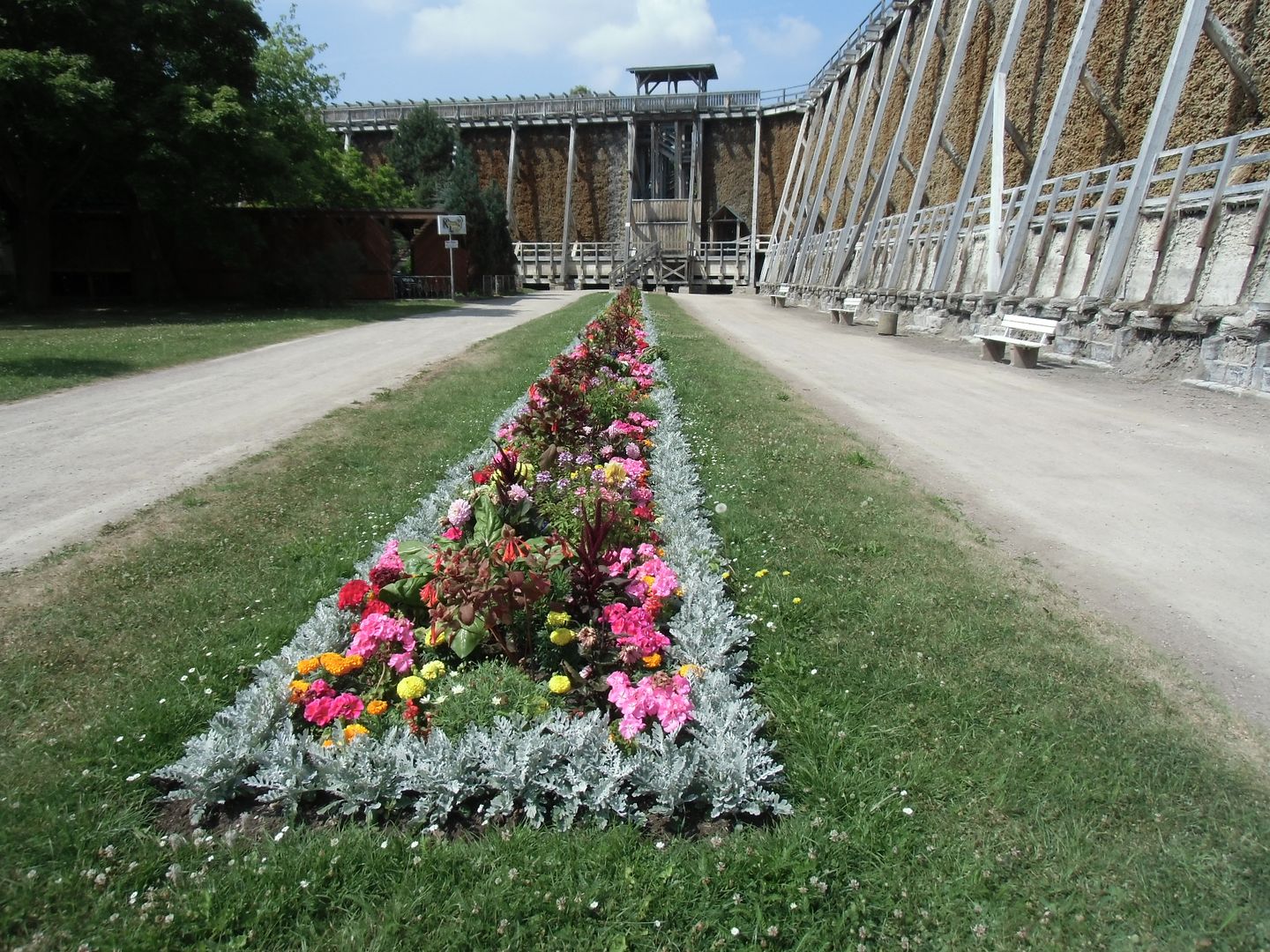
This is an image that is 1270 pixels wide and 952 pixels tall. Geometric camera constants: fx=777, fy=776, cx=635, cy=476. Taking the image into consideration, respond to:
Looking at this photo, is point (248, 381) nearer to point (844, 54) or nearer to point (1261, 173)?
point (1261, 173)

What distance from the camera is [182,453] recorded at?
7016mm

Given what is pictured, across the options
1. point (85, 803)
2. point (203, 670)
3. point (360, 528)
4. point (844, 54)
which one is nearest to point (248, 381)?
point (360, 528)

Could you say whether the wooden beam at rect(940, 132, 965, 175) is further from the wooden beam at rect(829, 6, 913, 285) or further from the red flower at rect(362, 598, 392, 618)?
the red flower at rect(362, 598, 392, 618)

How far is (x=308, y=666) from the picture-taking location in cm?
327

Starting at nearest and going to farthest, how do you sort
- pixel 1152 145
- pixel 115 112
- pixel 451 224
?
pixel 1152 145 → pixel 115 112 → pixel 451 224

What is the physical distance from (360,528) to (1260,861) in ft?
15.7

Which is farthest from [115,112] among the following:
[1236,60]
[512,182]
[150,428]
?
[512,182]

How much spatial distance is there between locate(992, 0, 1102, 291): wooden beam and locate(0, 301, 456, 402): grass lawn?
638 inches

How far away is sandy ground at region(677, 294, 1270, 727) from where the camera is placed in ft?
13.1

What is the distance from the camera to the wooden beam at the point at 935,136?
21.7m

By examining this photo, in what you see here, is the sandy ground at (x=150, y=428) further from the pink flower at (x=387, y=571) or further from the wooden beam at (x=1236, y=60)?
the wooden beam at (x=1236, y=60)

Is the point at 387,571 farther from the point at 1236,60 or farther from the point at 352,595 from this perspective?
the point at 1236,60

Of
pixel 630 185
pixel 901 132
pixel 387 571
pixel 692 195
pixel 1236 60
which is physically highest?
pixel 901 132

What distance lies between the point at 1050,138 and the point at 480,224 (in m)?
27.6
